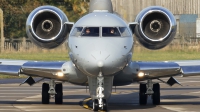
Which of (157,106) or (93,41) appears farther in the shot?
(157,106)

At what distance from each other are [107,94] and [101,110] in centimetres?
42

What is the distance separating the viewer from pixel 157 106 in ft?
63.1

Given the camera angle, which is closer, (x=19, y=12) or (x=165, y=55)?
(x=165, y=55)

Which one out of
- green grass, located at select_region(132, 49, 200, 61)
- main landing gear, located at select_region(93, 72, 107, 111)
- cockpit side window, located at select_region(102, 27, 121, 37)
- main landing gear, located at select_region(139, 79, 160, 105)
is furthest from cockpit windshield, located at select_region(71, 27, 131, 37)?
green grass, located at select_region(132, 49, 200, 61)

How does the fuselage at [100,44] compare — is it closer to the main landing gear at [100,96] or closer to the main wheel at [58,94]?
the main landing gear at [100,96]

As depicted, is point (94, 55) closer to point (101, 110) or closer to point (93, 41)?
point (93, 41)

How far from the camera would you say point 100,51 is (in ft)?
51.7

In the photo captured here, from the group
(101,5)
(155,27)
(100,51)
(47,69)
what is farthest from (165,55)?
(100,51)

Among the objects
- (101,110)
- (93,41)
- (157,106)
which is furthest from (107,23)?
(157,106)

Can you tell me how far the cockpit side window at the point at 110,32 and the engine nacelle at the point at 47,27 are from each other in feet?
8.34

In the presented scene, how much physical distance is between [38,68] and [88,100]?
2.89 metres

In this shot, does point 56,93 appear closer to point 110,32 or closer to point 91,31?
point 91,31

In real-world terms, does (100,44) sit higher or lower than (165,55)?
lower

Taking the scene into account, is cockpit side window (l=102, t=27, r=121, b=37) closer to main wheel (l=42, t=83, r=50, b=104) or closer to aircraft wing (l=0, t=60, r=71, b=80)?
aircraft wing (l=0, t=60, r=71, b=80)
